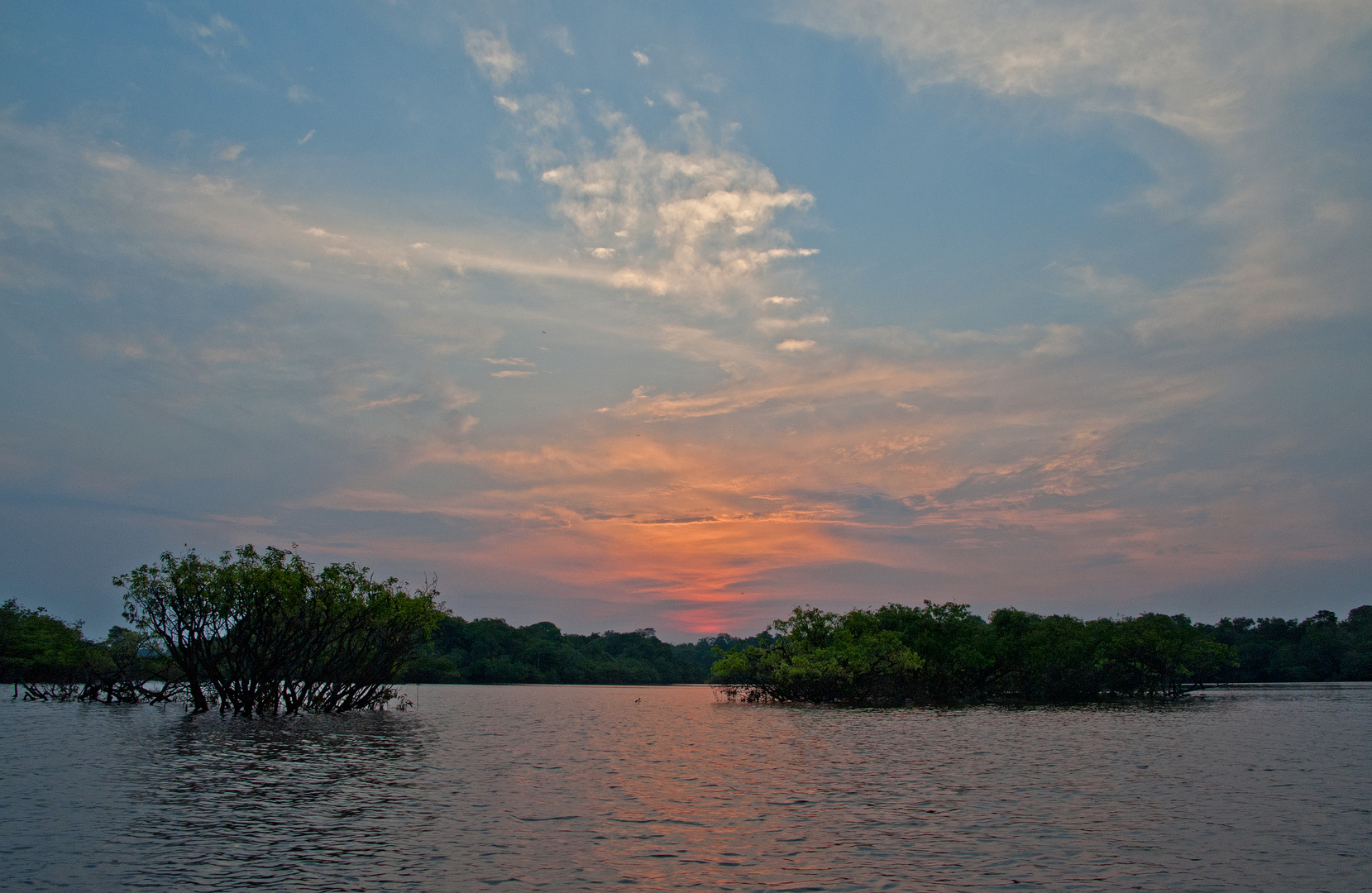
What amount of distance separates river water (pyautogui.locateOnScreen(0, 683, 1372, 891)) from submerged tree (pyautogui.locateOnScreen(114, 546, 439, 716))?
9.42 meters

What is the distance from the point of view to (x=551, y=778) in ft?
86.3

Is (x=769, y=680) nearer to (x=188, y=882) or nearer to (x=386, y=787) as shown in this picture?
(x=386, y=787)

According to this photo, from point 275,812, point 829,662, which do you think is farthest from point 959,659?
point 275,812

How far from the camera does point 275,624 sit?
50719mm

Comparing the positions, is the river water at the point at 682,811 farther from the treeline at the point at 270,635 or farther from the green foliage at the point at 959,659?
the green foliage at the point at 959,659

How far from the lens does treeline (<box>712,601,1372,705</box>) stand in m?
71.6

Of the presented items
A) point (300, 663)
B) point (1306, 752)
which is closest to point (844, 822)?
point (1306, 752)

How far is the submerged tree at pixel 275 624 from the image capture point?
48438 millimetres

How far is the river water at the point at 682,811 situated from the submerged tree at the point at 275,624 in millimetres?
9417

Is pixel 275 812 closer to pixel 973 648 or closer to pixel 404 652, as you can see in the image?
pixel 404 652

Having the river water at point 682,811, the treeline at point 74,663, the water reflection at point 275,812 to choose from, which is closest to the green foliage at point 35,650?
the treeline at point 74,663

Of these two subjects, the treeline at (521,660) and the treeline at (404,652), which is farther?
the treeline at (521,660)

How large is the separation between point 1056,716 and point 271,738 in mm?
46772

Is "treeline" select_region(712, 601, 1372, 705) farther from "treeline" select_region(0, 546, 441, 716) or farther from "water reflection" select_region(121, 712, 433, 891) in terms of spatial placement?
"water reflection" select_region(121, 712, 433, 891)
